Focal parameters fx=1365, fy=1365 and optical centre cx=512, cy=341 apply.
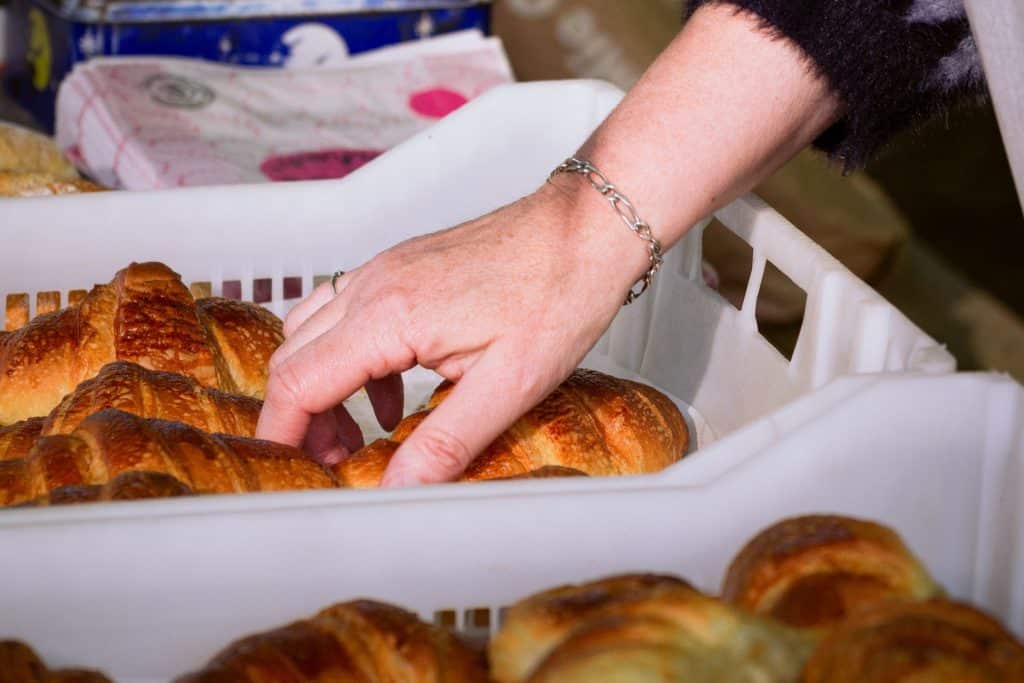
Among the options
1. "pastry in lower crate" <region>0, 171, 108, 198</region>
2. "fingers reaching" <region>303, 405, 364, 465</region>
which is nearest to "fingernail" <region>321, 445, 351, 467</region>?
"fingers reaching" <region>303, 405, 364, 465</region>

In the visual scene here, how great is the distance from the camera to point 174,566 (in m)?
0.79

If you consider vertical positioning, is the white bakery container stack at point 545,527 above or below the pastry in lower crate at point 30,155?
below

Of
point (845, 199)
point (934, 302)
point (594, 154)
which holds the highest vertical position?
point (594, 154)

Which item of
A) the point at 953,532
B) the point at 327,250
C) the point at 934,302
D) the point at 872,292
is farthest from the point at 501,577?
the point at 934,302

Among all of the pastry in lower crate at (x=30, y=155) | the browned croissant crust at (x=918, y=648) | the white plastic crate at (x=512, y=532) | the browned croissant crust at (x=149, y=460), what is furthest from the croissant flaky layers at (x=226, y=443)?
Result: the pastry in lower crate at (x=30, y=155)

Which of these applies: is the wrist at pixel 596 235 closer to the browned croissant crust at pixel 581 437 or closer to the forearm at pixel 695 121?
the forearm at pixel 695 121

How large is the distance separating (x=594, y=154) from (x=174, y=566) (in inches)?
22.9

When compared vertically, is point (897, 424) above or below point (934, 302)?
above

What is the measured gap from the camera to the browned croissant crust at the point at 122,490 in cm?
90

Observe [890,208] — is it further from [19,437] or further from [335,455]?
[19,437]

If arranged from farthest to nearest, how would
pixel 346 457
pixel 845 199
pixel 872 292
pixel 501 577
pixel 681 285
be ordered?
pixel 845 199
pixel 681 285
pixel 346 457
pixel 872 292
pixel 501 577

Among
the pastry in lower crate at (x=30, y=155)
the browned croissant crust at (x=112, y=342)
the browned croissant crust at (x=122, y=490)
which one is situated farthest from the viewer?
the pastry in lower crate at (x=30, y=155)

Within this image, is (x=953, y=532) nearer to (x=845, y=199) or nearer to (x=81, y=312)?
(x=81, y=312)

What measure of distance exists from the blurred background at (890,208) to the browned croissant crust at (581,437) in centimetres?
157
